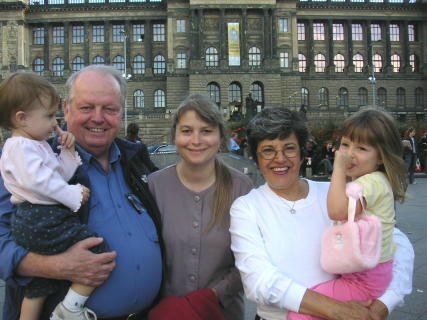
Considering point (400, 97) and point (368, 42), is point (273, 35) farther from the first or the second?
point (400, 97)

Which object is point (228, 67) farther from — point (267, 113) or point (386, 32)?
point (267, 113)

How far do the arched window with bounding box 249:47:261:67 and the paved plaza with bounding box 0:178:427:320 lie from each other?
41979 millimetres

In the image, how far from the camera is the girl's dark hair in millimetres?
2186

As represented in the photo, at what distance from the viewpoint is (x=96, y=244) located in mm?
2203

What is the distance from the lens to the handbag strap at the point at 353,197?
2010mm

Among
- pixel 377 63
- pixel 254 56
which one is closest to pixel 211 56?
pixel 254 56

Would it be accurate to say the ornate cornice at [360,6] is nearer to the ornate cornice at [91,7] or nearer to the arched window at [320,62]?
the arched window at [320,62]

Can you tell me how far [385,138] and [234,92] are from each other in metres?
50.7

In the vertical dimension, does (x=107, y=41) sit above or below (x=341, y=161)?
above

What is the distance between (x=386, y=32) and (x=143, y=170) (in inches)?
2496

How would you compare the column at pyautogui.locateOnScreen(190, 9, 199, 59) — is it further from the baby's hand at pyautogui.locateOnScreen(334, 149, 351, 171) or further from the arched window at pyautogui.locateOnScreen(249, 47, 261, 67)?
the baby's hand at pyautogui.locateOnScreen(334, 149, 351, 171)

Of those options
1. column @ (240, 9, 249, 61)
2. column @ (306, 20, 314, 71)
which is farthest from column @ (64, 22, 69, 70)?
column @ (306, 20, 314, 71)

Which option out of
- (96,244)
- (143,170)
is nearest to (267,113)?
(143,170)

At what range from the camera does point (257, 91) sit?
52375 millimetres
